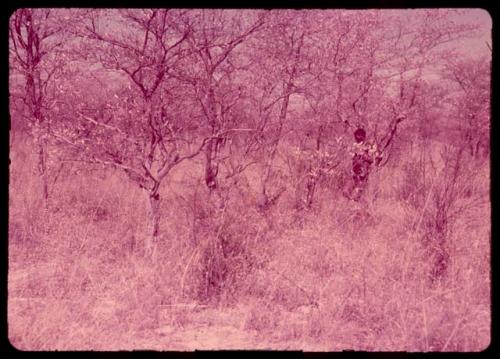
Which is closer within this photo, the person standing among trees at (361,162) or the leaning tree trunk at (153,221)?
the leaning tree trunk at (153,221)

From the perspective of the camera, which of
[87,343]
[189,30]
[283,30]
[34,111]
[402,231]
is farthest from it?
[34,111]

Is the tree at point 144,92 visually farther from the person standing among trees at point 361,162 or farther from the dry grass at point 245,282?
the person standing among trees at point 361,162

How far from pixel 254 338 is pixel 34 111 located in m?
4.39

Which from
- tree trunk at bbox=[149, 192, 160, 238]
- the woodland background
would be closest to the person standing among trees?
the woodland background

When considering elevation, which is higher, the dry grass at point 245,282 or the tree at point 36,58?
the tree at point 36,58

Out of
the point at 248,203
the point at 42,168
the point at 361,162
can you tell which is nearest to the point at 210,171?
the point at 248,203

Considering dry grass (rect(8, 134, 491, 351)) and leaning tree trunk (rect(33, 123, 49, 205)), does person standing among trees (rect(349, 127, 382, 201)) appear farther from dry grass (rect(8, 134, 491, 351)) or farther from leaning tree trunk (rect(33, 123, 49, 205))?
leaning tree trunk (rect(33, 123, 49, 205))

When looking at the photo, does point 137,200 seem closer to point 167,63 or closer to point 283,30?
point 167,63

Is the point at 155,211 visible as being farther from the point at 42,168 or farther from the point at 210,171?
Answer: the point at 42,168

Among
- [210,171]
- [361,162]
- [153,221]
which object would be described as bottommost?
[153,221]

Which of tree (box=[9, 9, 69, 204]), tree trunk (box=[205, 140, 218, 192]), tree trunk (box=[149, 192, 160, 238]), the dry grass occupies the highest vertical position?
tree (box=[9, 9, 69, 204])

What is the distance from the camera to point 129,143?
383 cm

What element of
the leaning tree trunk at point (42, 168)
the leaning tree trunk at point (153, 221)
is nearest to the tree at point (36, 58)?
the leaning tree trunk at point (42, 168)

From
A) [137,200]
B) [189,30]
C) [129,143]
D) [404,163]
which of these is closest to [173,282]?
[129,143]
